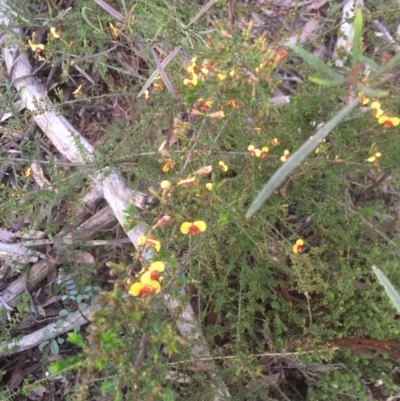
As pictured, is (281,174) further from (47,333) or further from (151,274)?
(47,333)

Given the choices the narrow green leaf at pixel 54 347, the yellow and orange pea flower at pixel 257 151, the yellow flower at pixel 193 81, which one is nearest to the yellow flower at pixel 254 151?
the yellow and orange pea flower at pixel 257 151

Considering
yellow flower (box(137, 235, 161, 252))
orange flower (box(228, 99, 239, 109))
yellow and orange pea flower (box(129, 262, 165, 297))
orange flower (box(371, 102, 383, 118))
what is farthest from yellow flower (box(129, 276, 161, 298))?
orange flower (box(371, 102, 383, 118))

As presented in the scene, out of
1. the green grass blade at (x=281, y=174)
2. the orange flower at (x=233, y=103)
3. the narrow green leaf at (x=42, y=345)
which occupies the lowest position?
the narrow green leaf at (x=42, y=345)

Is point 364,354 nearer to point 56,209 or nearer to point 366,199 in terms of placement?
point 366,199

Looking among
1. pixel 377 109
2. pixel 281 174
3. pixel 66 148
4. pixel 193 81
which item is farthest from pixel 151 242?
pixel 66 148

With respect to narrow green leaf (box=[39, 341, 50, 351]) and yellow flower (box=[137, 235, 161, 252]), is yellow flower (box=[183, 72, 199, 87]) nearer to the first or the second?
yellow flower (box=[137, 235, 161, 252])

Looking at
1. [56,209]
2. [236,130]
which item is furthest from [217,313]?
[56,209]

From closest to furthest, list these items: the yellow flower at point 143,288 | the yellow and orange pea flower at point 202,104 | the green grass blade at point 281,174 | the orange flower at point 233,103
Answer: the green grass blade at point 281,174, the yellow flower at point 143,288, the yellow and orange pea flower at point 202,104, the orange flower at point 233,103

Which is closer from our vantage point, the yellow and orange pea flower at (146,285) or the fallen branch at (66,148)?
the yellow and orange pea flower at (146,285)

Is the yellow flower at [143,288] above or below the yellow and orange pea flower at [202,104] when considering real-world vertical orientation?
below

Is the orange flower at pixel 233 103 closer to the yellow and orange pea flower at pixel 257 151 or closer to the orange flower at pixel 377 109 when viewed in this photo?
the yellow and orange pea flower at pixel 257 151

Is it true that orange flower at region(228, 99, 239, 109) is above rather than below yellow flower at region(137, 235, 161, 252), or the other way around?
above

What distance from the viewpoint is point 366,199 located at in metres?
3.61

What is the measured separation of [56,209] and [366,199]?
7.75 ft
